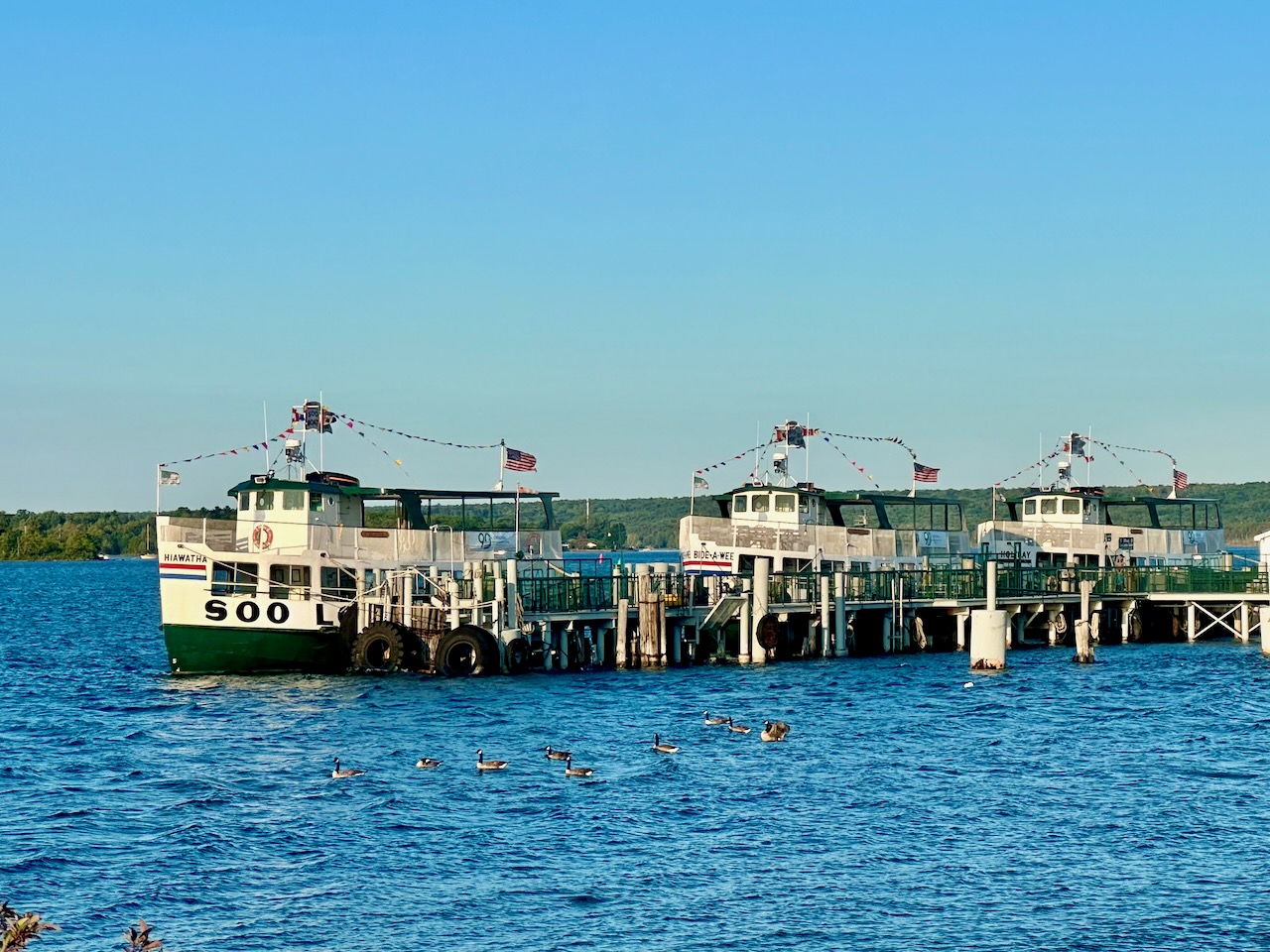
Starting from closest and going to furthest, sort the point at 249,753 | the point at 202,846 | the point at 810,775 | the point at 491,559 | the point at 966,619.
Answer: the point at 202,846 < the point at 810,775 < the point at 249,753 < the point at 491,559 < the point at 966,619

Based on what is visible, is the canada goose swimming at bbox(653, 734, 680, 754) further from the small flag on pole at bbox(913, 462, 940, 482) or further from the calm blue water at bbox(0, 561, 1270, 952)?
the small flag on pole at bbox(913, 462, 940, 482)

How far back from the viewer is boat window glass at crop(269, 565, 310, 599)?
58500 millimetres

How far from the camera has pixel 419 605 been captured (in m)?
59.1

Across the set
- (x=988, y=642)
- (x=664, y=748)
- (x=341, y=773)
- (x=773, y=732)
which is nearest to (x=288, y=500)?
(x=341, y=773)

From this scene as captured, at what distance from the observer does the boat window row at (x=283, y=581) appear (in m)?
57.9

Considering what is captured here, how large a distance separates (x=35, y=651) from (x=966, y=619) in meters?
45.3

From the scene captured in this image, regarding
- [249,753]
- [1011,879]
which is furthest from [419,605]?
[1011,879]

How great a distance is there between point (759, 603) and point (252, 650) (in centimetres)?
1940

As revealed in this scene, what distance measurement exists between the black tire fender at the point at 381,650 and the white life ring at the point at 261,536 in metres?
4.98

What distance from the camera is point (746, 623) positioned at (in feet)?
219

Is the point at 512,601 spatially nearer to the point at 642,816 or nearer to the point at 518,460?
the point at 518,460

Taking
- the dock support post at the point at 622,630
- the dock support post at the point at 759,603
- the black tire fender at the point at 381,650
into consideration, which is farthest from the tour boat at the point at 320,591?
the dock support post at the point at 759,603

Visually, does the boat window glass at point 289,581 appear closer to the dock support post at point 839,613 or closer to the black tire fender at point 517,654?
the black tire fender at point 517,654

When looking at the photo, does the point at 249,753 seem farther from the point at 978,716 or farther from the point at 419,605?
the point at 978,716
